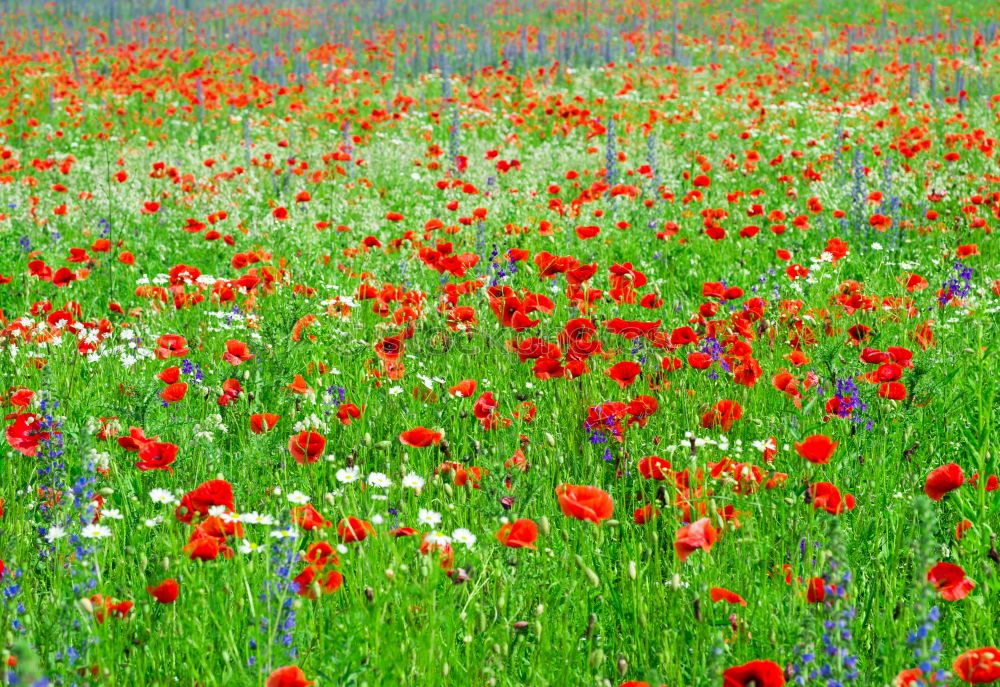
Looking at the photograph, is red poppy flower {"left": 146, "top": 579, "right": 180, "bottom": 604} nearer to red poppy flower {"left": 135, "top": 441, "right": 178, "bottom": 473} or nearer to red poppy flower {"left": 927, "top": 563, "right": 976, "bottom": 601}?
red poppy flower {"left": 135, "top": 441, "right": 178, "bottom": 473}

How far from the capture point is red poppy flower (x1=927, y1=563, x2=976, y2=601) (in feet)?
5.81

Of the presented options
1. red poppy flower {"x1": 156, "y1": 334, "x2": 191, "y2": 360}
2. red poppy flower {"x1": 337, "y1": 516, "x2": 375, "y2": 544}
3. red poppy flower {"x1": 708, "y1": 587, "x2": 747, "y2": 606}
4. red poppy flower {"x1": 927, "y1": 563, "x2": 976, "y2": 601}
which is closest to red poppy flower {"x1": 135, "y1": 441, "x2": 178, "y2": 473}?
red poppy flower {"x1": 337, "y1": 516, "x2": 375, "y2": 544}

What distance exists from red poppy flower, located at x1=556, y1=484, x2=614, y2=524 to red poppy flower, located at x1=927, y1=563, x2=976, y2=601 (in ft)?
2.11

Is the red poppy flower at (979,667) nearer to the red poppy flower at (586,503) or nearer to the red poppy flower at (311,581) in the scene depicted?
the red poppy flower at (586,503)

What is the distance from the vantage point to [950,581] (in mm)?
1805

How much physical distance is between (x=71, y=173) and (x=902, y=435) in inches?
310

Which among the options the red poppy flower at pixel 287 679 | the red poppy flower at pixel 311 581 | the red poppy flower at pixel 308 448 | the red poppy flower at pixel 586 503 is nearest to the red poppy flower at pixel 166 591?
the red poppy flower at pixel 311 581

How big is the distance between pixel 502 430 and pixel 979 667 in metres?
1.81

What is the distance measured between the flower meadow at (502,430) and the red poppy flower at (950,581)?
12mm

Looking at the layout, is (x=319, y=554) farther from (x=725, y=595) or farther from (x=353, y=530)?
(x=725, y=595)

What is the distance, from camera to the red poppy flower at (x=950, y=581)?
69.7 inches

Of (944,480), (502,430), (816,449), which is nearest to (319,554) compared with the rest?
(816,449)

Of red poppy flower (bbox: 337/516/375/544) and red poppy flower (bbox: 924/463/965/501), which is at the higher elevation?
red poppy flower (bbox: 924/463/965/501)

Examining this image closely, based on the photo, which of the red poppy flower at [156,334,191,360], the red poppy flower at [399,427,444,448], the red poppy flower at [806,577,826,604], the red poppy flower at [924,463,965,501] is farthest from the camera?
the red poppy flower at [156,334,191,360]
